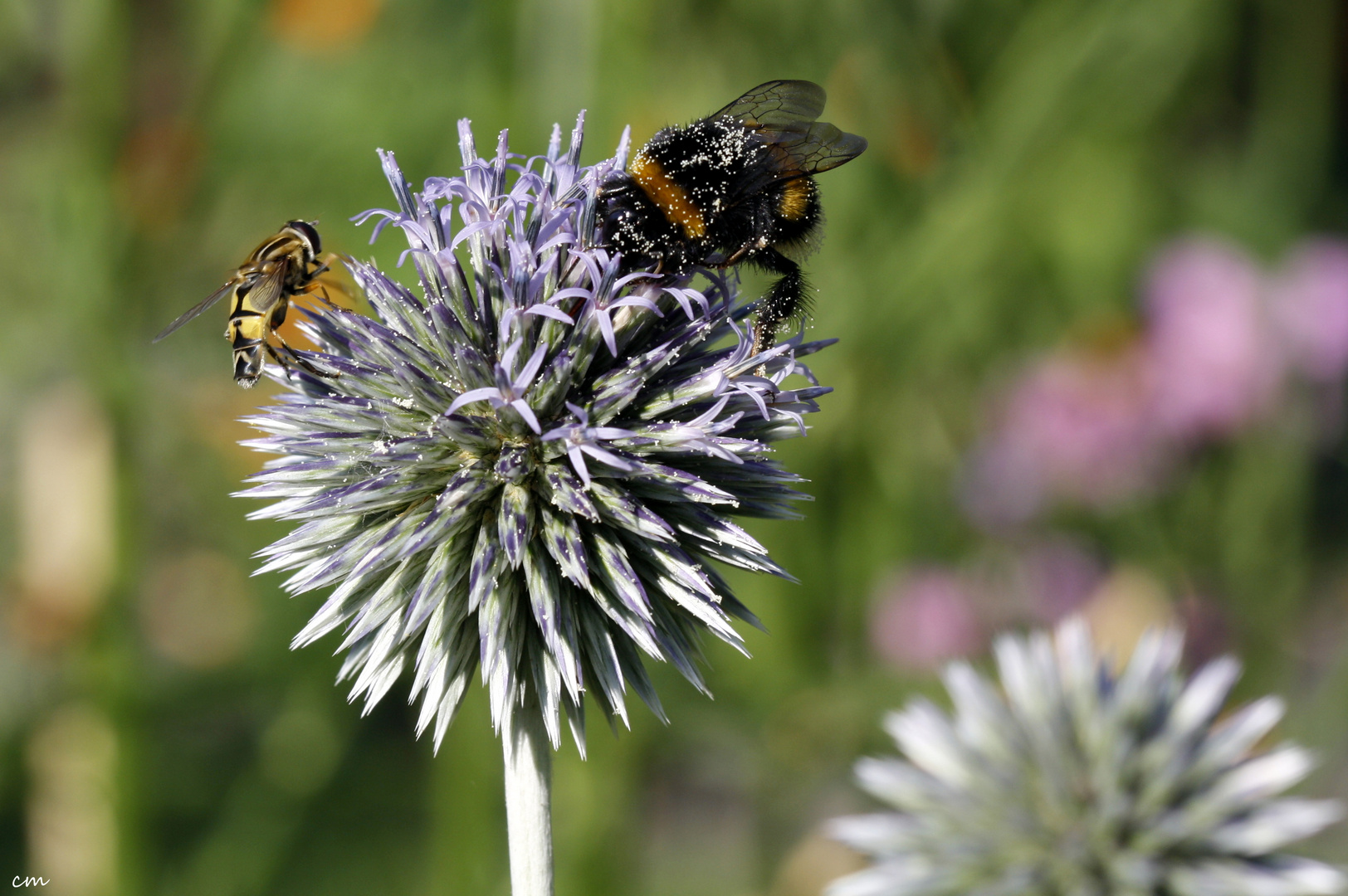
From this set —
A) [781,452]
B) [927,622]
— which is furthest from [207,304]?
[927,622]

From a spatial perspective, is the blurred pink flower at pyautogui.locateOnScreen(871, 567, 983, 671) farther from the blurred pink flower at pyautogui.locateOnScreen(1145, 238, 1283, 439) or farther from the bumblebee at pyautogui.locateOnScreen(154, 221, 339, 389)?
the bumblebee at pyautogui.locateOnScreen(154, 221, 339, 389)

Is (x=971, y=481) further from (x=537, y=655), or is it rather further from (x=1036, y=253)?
(x=537, y=655)

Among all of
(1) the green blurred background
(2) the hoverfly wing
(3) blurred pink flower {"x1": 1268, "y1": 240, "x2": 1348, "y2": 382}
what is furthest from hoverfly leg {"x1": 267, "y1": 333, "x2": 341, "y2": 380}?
(3) blurred pink flower {"x1": 1268, "y1": 240, "x2": 1348, "y2": 382}

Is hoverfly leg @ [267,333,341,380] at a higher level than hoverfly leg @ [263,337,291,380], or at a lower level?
lower

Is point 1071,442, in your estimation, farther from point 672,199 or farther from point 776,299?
point 672,199

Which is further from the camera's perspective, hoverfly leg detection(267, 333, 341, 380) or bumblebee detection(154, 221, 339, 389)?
bumblebee detection(154, 221, 339, 389)

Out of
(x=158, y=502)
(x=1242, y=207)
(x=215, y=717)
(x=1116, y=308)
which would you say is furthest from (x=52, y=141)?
(x=1242, y=207)

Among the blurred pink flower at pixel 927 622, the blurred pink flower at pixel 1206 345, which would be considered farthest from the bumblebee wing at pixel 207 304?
the blurred pink flower at pixel 1206 345
